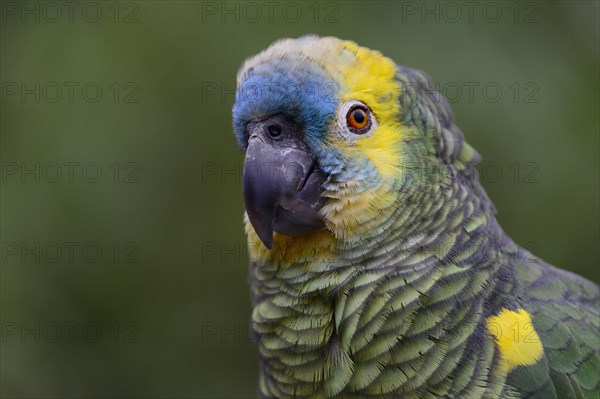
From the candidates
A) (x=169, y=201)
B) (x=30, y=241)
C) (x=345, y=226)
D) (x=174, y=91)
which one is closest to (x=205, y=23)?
(x=174, y=91)

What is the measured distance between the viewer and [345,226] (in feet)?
4.92

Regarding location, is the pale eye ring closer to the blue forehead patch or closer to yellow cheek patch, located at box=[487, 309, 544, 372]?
the blue forehead patch

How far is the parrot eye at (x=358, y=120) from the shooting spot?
1.56 m

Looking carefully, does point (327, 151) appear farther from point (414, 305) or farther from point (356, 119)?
point (414, 305)

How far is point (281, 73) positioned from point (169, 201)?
1.88 metres

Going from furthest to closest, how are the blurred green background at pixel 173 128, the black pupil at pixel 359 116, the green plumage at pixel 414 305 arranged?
the blurred green background at pixel 173 128 < the black pupil at pixel 359 116 < the green plumage at pixel 414 305

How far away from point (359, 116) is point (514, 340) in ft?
2.34

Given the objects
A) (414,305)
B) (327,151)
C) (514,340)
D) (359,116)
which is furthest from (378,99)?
(514,340)

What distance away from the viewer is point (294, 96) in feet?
4.92

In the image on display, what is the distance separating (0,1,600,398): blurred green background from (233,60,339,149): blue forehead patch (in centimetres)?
149

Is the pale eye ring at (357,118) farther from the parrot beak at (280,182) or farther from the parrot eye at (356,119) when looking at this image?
the parrot beak at (280,182)

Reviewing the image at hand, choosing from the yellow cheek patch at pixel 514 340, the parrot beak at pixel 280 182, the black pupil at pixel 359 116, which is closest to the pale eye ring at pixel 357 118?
the black pupil at pixel 359 116

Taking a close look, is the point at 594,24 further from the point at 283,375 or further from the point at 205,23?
the point at 283,375

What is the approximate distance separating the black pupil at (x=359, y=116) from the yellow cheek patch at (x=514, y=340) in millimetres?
624
